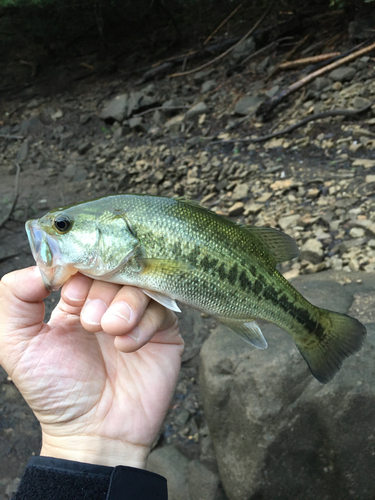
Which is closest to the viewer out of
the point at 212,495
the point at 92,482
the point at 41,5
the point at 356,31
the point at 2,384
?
the point at 92,482

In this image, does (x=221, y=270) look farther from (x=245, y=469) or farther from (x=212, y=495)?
(x=212, y=495)

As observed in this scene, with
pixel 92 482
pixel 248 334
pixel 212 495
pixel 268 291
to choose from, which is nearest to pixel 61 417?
pixel 92 482

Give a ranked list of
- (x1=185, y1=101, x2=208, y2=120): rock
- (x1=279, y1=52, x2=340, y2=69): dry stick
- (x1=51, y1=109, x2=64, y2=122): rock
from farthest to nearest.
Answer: (x1=51, y1=109, x2=64, y2=122): rock, (x1=185, y1=101, x2=208, y2=120): rock, (x1=279, y1=52, x2=340, y2=69): dry stick

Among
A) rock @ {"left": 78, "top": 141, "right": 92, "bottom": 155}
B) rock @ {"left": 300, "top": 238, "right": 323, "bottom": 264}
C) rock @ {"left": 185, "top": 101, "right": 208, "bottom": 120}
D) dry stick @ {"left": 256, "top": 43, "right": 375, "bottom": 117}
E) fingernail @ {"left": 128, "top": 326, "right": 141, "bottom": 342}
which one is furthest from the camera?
A: rock @ {"left": 78, "top": 141, "right": 92, "bottom": 155}

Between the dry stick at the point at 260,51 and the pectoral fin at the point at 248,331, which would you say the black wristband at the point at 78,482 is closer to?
the pectoral fin at the point at 248,331

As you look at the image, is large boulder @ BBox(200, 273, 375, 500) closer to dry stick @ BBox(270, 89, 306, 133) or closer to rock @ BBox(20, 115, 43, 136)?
dry stick @ BBox(270, 89, 306, 133)

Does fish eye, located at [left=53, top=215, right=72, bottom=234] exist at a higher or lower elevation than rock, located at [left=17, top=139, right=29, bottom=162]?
higher

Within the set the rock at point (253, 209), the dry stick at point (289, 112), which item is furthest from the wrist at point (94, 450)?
the dry stick at point (289, 112)

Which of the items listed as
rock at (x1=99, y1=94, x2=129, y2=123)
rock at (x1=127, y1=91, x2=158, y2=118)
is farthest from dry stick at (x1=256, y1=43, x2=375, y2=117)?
rock at (x1=99, y1=94, x2=129, y2=123)
